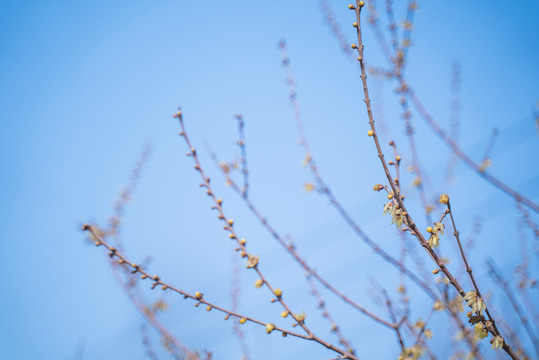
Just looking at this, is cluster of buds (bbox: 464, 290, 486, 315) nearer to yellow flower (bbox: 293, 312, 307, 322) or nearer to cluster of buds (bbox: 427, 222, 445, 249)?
cluster of buds (bbox: 427, 222, 445, 249)

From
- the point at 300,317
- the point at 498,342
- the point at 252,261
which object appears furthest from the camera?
the point at 252,261

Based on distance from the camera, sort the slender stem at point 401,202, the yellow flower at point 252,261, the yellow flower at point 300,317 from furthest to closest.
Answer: the yellow flower at point 252,261 → the yellow flower at point 300,317 → the slender stem at point 401,202

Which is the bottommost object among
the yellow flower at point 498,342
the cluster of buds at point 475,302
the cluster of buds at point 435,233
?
the yellow flower at point 498,342

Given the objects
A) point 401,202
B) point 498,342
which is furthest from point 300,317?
point 498,342

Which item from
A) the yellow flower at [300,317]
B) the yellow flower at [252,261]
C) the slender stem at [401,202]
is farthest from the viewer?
the yellow flower at [252,261]

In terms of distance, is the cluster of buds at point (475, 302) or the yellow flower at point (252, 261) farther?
the yellow flower at point (252, 261)

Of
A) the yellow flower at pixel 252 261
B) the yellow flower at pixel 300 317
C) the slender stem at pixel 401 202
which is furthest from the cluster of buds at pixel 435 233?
the yellow flower at pixel 252 261

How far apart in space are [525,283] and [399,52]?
3.52m

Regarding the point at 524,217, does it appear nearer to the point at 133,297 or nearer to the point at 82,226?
the point at 82,226

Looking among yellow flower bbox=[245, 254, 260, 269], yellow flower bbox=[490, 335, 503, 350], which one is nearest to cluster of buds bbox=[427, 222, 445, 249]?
yellow flower bbox=[490, 335, 503, 350]

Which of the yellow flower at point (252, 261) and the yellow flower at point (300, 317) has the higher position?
the yellow flower at point (252, 261)

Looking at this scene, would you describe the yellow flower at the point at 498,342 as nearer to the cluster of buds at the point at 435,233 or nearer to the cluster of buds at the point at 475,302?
the cluster of buds at the point at 475,302

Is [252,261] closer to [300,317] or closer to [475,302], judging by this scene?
[300,317]

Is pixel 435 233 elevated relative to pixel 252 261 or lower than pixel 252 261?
lower
